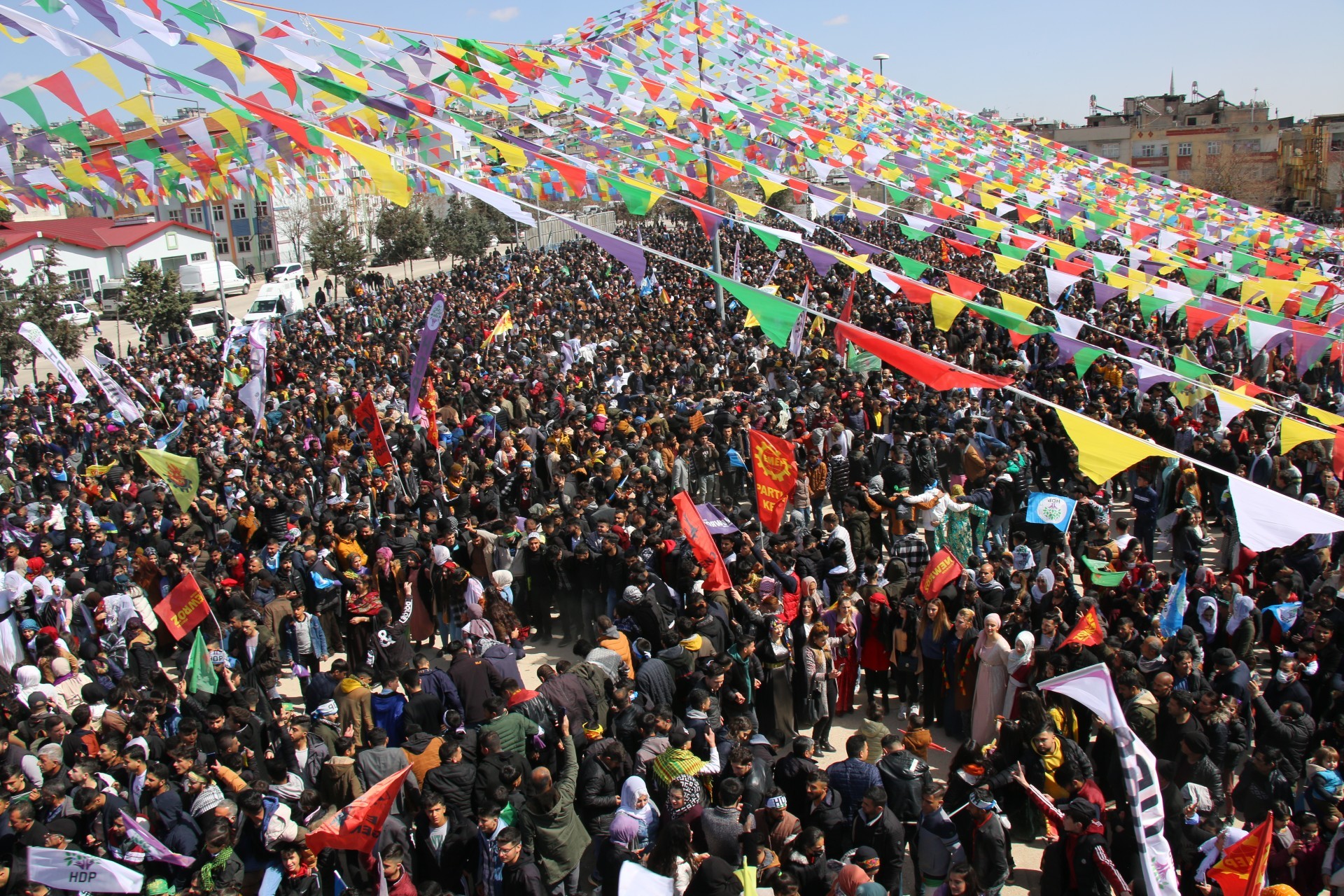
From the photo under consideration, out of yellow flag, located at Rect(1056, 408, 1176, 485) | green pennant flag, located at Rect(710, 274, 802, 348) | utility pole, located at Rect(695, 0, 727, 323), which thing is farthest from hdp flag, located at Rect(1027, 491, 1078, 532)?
utility pole, located at Rect(695, 0, 727, 323)

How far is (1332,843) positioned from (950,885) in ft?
6.26

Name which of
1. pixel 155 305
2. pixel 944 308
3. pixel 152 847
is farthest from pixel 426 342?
pixel 155 305

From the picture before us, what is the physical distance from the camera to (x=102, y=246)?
44.1 metres

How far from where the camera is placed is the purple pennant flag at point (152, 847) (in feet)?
17.7

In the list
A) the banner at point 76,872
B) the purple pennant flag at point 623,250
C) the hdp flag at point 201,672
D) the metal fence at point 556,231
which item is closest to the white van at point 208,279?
the metal fence at point 556,231

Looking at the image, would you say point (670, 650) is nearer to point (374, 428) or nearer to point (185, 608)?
point (185, 608)

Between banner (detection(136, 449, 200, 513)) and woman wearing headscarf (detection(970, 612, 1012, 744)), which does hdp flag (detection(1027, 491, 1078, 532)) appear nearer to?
woman wearing headscarf (detection(970, 612, 1012, 744))

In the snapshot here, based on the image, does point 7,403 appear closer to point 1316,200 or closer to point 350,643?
point 350,643

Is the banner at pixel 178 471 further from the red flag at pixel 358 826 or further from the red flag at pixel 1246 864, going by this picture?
the red flag at pixel 1246 864

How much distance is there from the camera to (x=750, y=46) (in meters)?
24.1

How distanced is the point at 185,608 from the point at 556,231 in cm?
4579

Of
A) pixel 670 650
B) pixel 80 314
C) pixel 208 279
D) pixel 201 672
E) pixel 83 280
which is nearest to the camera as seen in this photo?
pixel 670 650

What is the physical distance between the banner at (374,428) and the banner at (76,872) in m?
6.60

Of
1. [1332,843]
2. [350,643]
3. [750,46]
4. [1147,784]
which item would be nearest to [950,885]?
[1147,784]
